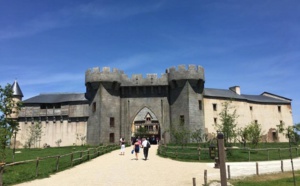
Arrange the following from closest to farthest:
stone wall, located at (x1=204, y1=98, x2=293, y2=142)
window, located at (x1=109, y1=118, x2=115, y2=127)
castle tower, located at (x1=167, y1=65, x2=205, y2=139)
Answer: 1. castle tower, located at (x1=167, y1=65, x2=205, y2=139)
2. window, located at (x1=109, y1=118, x2=115, y2=127)
3. stone wall, located at (x1=204, y1=98, x2=293, y2=142)

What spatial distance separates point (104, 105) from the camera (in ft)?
128

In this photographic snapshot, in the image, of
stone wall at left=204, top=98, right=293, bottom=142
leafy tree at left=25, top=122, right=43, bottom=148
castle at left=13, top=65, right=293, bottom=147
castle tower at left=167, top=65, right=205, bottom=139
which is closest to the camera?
castle tower at left=167, top=65, right=205, bottom=139

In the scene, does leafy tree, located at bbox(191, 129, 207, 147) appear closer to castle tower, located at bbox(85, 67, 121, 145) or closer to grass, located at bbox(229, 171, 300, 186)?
castle tower, located at bbox(85, 67, 121, 145)

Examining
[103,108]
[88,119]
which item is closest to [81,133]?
[88,119]

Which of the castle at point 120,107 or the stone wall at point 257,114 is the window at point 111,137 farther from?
the stone wall at point 257,114

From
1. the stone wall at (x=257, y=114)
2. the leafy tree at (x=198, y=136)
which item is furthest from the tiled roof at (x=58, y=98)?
the stone wall at (x=257, y=114)

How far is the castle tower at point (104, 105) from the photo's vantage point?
38344mm

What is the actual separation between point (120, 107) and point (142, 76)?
5680 mm

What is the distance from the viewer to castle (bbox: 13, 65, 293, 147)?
3862 cm

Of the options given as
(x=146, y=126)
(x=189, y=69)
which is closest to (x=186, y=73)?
(x=189, y=69)

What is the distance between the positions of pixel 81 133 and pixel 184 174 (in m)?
28.3

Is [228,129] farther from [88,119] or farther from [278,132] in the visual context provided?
[278,132]

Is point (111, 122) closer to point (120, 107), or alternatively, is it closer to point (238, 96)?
point (120, 107)

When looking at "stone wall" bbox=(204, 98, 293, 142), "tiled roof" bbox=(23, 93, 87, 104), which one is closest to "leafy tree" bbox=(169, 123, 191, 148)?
"stone wall" bbox=(204, 98, 293, 142)
